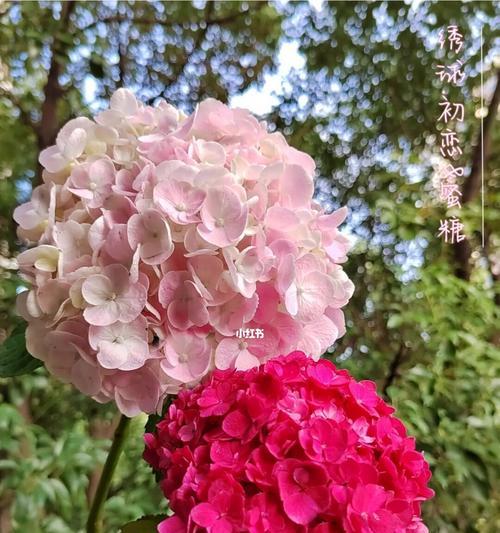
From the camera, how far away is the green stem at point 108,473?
1.37 ft

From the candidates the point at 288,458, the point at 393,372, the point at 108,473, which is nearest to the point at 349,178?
the point at 393,372

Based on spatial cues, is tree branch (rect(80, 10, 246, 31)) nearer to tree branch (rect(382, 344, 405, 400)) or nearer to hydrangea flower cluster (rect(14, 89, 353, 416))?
tree branch (rect(382, 344, 405, 400))

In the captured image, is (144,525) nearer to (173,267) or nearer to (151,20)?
(173,267)

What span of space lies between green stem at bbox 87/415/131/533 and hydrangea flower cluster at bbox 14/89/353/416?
61 mm

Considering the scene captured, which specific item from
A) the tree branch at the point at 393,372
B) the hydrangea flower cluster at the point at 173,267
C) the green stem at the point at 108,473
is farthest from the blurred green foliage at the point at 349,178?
the hydrangea flower cluster at the point at 173,267

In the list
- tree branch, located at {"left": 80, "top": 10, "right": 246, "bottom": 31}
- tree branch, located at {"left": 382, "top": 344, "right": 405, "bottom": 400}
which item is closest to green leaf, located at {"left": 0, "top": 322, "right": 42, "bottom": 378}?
tree branch, located at {"left": 382, "top": 344, "right": 405, "bottom": 400}

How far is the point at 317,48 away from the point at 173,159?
0.84 metres

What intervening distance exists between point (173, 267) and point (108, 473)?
0.17 meters

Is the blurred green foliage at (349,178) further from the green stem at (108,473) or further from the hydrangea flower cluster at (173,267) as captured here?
the hydrangea flower cluster at (173,267)

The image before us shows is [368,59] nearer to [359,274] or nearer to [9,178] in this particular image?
[359,274]

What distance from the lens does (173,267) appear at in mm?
341

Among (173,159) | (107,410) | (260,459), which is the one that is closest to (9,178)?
(107,410)

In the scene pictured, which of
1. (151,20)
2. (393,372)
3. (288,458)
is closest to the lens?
(288,458)

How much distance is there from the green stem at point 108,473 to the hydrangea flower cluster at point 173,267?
0.20ft
